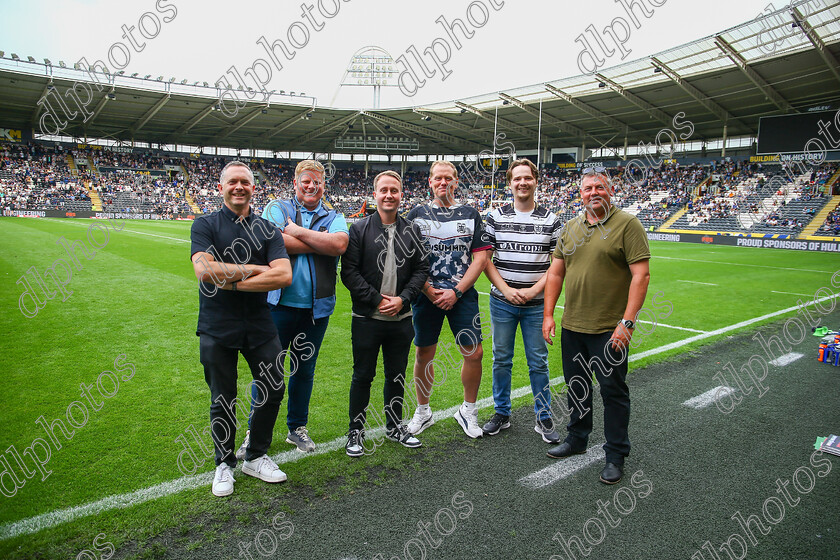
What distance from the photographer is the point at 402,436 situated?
362 cm

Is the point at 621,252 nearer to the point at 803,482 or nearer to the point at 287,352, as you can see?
the point at 803,482

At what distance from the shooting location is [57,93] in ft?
115

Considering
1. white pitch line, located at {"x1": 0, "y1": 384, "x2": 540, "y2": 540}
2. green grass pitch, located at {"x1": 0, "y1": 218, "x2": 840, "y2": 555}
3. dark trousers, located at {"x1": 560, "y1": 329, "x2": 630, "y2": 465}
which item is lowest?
green grass pitch, located at {"x1": 0, "y1": 218, "x2": 840, "y2": 555}

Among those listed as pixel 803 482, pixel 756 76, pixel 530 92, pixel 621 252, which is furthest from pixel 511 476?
pixel 530 92

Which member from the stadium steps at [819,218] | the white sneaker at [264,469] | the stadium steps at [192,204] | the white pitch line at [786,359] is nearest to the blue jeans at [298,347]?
the white sneaker at [264,469]

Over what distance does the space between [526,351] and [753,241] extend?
96.8 ft

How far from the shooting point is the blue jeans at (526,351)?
12.6 ft

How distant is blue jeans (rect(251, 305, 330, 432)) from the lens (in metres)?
3.37

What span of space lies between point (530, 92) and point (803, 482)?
3561 centimetres

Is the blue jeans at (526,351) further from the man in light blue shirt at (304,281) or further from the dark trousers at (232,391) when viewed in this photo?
the dark trousers at (232,391)

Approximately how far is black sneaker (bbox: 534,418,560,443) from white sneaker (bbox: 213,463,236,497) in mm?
2234

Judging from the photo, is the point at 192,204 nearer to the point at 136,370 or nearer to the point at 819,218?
the point at 136,370

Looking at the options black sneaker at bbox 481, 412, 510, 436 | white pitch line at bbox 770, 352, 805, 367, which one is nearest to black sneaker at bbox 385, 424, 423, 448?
black sneaker at bbox 481, 412, 510, 436

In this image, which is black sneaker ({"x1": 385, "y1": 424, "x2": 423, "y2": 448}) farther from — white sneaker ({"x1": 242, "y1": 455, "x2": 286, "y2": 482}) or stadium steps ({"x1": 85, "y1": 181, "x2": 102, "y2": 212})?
stadium steps ({"x1": 85, "y1": 181, "x2": 102, "y2": 212})
